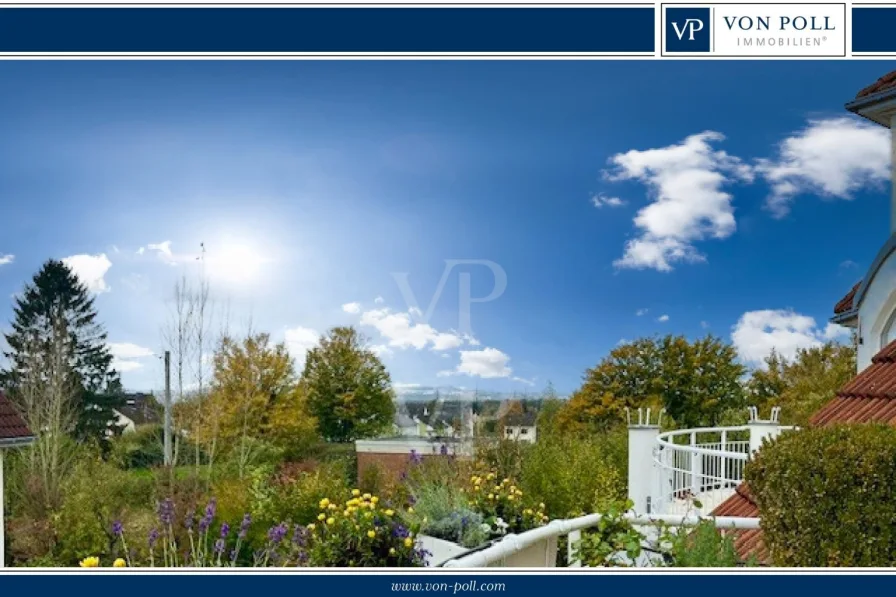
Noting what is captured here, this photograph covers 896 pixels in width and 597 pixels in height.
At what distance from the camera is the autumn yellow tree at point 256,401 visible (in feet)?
41.3

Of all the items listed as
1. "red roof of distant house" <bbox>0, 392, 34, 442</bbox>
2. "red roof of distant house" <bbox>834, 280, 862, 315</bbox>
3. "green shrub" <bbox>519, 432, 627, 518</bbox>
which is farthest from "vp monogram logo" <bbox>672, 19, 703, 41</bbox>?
"red roof of distant house" <bbox>0, 392, 34, 442</bbox>

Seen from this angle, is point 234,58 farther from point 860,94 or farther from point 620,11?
point 860,94

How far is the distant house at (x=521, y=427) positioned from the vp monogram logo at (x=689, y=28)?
22.6ft

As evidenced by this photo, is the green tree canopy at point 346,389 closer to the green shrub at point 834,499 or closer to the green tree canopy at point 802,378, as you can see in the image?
the green tree canopy at point 802,378

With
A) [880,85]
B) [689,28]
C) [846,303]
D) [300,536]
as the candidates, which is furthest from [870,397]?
[300,536]

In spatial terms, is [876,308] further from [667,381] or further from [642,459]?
[667,381]

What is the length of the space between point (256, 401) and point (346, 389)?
146 centimetres

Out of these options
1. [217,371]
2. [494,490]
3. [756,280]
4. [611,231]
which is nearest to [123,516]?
[217,371]

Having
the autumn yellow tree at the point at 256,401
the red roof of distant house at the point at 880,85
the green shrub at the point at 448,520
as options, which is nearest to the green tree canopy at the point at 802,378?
the red roof of distant house at the point at 880,85

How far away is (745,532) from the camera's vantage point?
209 inches

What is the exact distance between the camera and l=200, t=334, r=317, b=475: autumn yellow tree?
1259 cm

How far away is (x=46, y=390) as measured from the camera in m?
12.7

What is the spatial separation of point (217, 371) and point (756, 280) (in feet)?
25.6

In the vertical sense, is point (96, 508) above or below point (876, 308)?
below
